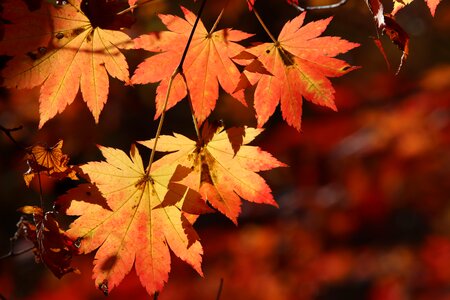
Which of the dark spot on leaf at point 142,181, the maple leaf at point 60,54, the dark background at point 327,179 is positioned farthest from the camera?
the dark background at point 327,179

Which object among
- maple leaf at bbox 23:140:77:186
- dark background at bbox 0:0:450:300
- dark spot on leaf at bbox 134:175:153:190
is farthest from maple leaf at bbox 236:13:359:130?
dark background at bbox 0:0:450:300

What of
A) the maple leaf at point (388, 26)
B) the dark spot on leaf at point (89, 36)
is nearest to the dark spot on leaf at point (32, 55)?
the dark spot on leaf at point (89, 36)

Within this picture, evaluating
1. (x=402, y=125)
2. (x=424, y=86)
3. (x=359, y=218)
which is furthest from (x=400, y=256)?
(x=424, y=86)

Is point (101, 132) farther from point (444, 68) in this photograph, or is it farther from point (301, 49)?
point (301, 49)

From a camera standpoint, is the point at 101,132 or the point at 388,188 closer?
the point at 101,132

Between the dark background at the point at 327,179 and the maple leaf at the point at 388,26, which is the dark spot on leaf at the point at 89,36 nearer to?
the maple leaf at the point at 388,26

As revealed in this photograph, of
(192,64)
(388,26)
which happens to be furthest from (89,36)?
(388,26)

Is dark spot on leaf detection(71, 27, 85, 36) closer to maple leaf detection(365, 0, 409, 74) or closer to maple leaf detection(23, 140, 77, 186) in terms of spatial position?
maple leaf detection(23, 140, 77, 186)
